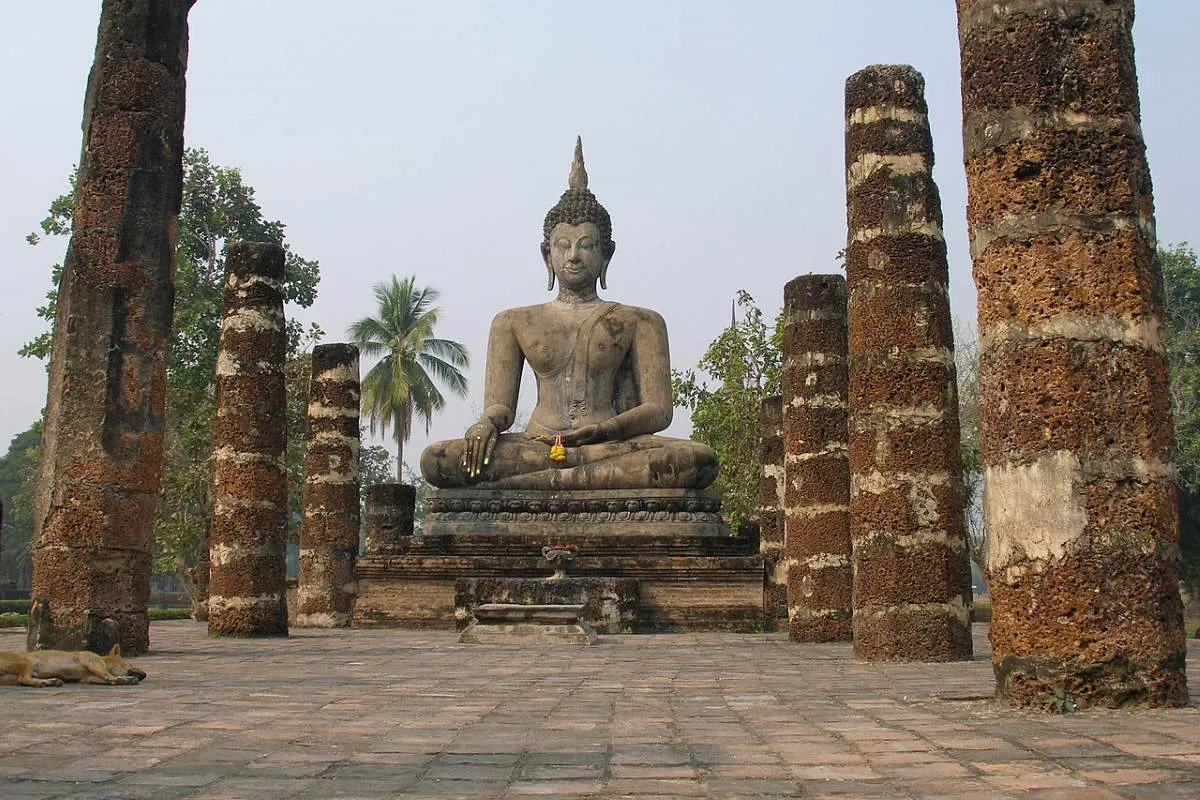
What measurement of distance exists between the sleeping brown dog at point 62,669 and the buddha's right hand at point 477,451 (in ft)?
35.7

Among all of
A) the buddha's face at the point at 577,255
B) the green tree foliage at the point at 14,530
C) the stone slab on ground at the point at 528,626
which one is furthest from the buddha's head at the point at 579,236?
the green tree foliage at the point at 14,530

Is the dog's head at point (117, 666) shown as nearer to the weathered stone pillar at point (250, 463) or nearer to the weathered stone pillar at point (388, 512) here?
the weathered stone pillar at point (250, 463)

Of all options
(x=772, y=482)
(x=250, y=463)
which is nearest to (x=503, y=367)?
(x=772, y=482)

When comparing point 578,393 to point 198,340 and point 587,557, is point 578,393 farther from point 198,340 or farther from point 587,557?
point 198,340

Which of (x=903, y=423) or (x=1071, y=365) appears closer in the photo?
(x=1071, y=365)

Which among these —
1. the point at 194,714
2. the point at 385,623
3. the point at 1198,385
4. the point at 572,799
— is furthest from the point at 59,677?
the point at 1198,385

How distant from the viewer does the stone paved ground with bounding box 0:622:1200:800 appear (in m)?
4.35

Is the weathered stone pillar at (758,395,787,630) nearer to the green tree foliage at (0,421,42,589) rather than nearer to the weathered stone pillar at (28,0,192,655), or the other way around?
the weathered stone pillar at (28,0,192,655)

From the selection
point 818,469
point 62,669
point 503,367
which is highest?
point 503,367

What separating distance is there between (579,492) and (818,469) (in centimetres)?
577

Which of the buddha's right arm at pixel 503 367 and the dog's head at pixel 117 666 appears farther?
the buddha's right arm at pixel 503 367

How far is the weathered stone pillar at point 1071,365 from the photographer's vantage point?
624 centimetres

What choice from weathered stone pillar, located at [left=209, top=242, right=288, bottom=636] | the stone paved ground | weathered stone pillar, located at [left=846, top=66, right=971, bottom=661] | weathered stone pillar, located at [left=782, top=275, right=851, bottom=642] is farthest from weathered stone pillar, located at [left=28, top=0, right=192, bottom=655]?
weathered stone pillar, located at [left=782, top=275, right=851, bottom=642]

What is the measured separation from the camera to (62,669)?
807 cm
